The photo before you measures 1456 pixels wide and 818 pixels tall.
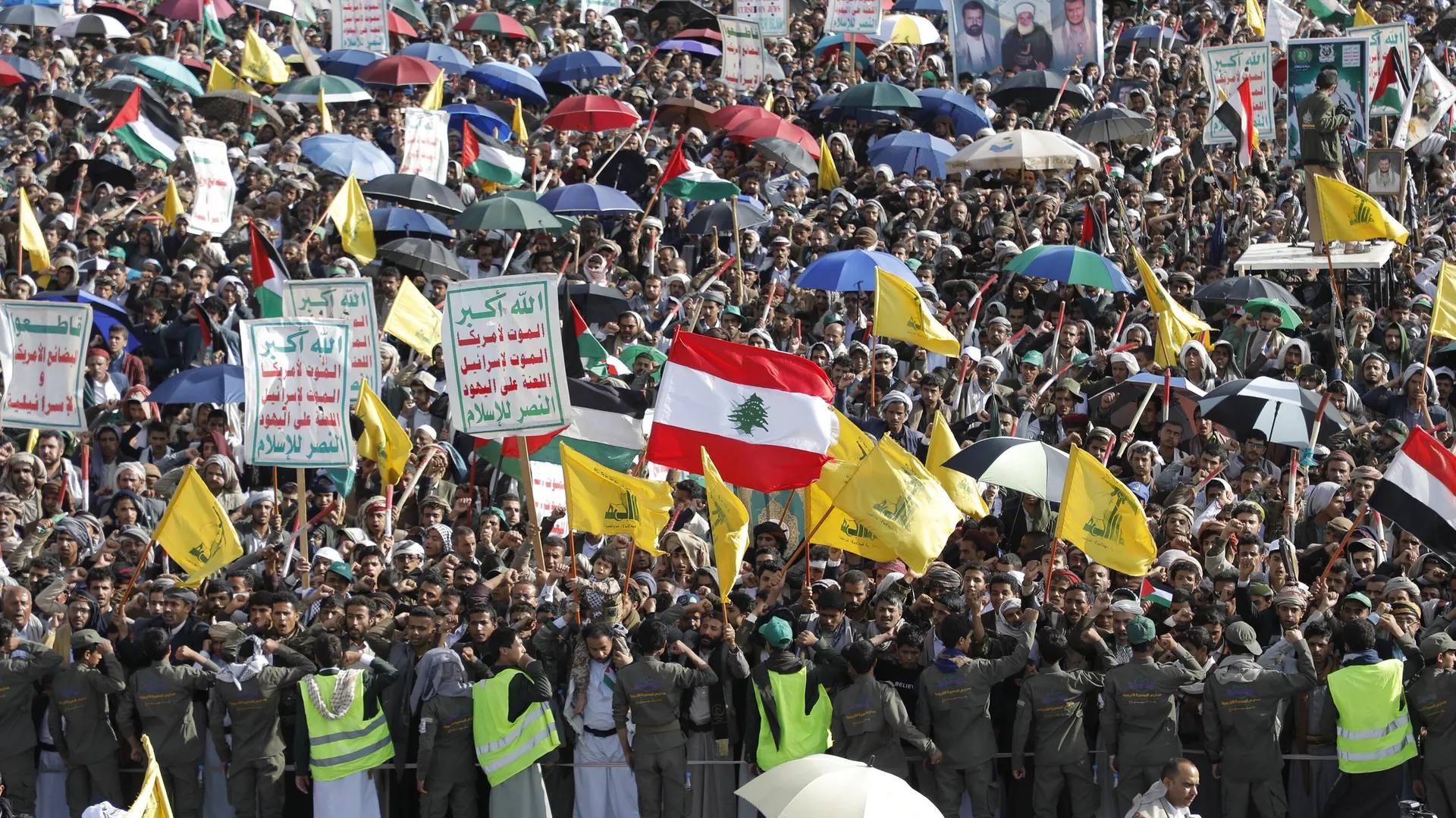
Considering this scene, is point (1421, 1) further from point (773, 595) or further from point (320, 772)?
point (320, 772)

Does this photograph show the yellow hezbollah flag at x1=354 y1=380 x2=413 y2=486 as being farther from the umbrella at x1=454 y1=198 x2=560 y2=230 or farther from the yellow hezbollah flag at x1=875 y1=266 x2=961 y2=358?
the umbrella at x1=454 y1=198 x2=560 y2=230

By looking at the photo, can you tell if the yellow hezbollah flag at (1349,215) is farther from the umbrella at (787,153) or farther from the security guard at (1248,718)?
the security guard at (1248,718)

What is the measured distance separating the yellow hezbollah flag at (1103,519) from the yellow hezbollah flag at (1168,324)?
140 inches

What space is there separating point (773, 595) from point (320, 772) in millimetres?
2771

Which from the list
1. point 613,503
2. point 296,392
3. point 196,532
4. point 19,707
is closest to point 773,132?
point 296,392

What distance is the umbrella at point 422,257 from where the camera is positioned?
19359 millimetres

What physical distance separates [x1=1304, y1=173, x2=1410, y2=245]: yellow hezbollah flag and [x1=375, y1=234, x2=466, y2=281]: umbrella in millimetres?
7131

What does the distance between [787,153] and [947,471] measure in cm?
810

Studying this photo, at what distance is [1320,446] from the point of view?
15.8m

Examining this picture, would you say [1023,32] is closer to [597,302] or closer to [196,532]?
[597,302]

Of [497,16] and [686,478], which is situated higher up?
[497,16]

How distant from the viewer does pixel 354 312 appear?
629 inches

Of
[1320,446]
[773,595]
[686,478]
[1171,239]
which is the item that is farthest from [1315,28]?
[773,595]

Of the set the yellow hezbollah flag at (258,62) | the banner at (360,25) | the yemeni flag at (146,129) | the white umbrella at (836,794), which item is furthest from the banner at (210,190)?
the white umbrella at (836,794)
